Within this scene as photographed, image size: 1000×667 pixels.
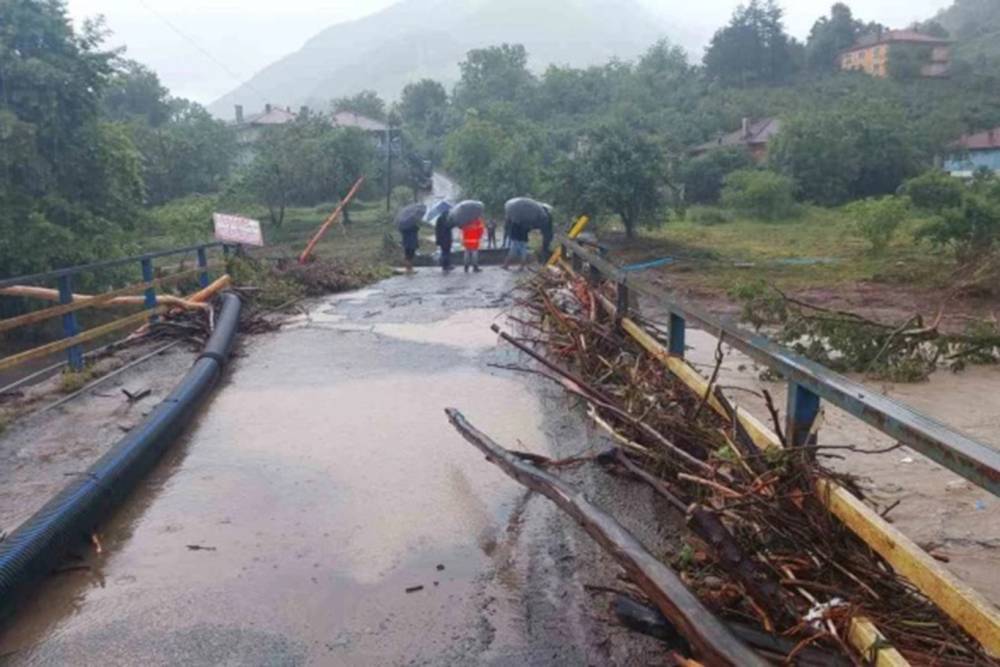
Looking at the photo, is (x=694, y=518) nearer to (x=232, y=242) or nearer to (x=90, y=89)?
(x=232, y=242)

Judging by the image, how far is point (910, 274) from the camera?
19.5m

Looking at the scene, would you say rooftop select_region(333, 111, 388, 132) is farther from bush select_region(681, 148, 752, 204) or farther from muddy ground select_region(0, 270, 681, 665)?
muddy ground select_region(0, 270, 681, 665)

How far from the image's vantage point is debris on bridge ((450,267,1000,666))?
2381 millimetres

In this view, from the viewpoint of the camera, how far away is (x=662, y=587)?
260cm

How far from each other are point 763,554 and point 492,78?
9942 centimetres

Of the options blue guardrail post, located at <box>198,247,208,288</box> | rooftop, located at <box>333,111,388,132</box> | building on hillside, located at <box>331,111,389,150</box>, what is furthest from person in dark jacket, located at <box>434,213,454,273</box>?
rooftop, located at <box>333,111,388,132</box>

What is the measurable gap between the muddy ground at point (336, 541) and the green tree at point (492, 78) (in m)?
90.3

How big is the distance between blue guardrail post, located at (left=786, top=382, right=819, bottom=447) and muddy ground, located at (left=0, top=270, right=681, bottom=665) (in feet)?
2.92

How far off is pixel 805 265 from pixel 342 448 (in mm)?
19399

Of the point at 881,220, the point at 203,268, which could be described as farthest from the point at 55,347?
the point at 881,220

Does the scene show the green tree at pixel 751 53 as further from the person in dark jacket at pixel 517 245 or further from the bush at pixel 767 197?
the person in dark jacket at pixel 517 245

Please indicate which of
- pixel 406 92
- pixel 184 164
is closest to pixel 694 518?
pixel 184 164

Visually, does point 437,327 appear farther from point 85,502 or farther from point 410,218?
point 410,218

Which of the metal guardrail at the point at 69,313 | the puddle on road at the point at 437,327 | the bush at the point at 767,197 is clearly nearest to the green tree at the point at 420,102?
the bush at the point at 767,197
